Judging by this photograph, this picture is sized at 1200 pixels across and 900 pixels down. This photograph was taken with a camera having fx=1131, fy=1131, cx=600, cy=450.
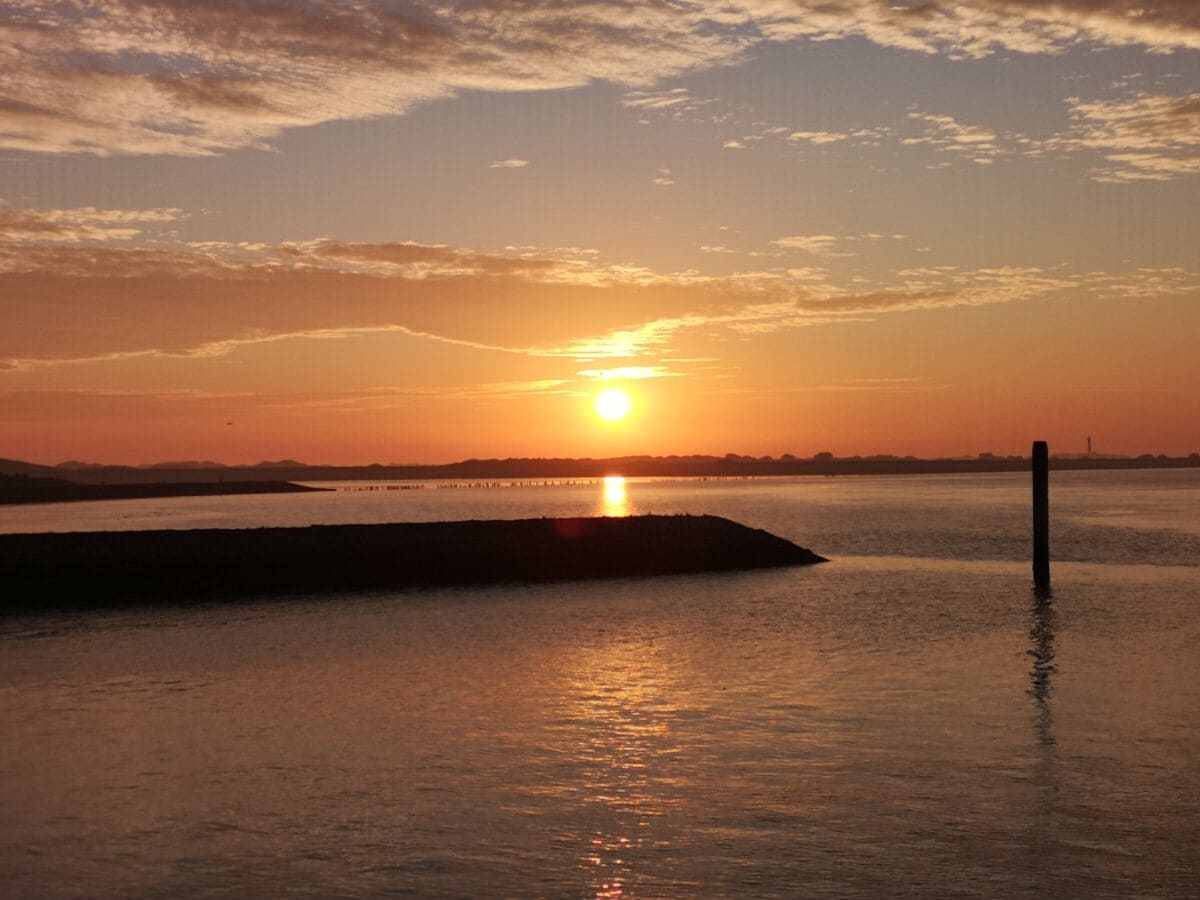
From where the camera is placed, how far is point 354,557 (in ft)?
137

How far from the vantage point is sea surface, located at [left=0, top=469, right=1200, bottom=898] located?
421 inches

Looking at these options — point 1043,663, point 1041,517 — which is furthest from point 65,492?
point 1043,663

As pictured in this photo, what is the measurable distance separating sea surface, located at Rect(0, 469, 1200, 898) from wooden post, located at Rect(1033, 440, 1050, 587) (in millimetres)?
9112

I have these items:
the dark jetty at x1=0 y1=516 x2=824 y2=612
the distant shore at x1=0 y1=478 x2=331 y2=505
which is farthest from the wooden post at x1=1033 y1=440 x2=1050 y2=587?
the distant shore at x1=0 y1=478 x2=331 y2=505

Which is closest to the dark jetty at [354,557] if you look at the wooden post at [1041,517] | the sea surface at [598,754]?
the sea surface at [598,754]

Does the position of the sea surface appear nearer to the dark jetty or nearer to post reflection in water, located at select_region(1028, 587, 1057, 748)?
post reflection in water, located at select_region(1028, 587, 1057, 748)

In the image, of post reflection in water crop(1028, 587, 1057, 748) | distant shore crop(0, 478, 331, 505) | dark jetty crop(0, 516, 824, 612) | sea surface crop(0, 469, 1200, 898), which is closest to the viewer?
sea surface crop(0, 469, 1200, 898)

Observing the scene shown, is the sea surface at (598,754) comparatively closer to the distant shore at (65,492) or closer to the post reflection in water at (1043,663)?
the post reflection in water at (1043,663)

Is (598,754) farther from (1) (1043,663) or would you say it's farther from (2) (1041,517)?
(2) (1041,517)

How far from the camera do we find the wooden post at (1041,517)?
41.7 m

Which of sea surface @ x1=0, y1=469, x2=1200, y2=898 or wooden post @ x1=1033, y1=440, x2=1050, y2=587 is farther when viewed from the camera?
wooden post @ x1=1033, y1=440, x2=1050, y2=587

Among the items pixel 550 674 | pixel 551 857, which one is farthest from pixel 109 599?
pixel 551 857

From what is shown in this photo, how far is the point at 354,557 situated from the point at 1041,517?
Result: 84.5ft

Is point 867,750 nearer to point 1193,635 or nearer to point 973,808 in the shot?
point 973,808
